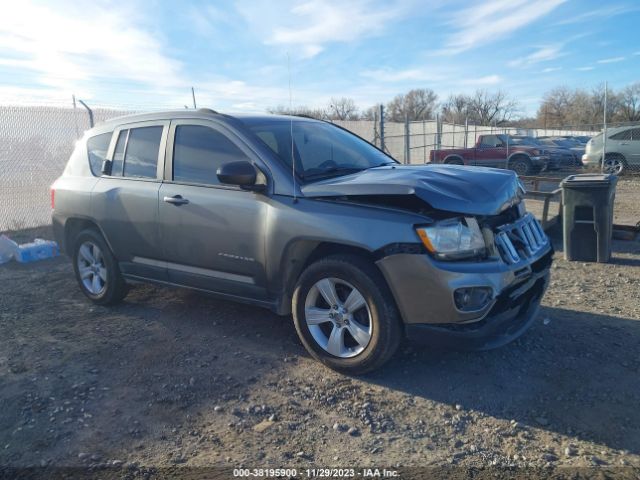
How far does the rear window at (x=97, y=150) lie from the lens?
17.0ft

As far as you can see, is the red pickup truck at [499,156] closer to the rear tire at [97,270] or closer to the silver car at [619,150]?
the silver car at [619,150]

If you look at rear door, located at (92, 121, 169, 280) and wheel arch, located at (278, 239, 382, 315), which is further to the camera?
rear door, located at (92, 121, 169, 280)

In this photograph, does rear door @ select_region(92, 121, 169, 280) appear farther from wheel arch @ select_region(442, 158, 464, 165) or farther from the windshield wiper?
wheel arch @ select_region(442, 158, 464, 165)

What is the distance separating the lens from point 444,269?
10.4 feet

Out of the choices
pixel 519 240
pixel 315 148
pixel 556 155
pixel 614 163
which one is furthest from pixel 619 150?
pixel 315 148

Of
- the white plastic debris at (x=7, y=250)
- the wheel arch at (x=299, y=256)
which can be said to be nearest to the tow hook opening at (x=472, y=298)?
the wheel arch at (x=299, y=256)

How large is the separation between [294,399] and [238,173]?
5.28ft

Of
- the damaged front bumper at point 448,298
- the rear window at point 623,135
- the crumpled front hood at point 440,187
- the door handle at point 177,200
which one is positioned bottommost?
the damaged front bumper at point 448,298

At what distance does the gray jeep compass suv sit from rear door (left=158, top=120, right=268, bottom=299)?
1cm

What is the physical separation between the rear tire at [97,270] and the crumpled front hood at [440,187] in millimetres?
2465

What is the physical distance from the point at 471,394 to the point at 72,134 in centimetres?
922

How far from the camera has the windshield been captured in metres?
4.07

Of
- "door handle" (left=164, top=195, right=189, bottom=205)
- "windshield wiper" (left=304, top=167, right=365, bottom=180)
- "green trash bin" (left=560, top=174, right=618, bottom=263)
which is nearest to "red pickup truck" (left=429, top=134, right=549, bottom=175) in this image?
"green trash bin" (left=560, top=174, right=618, bottom=263)

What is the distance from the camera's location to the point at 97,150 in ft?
17.3
